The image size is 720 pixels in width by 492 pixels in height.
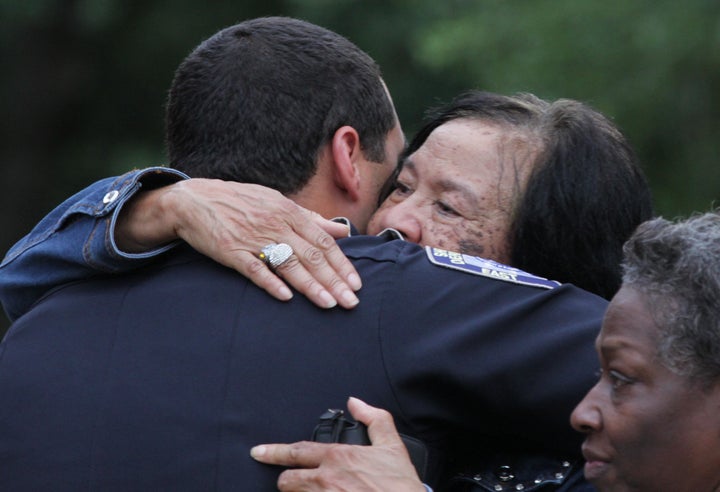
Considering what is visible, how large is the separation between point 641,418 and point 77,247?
1282mm

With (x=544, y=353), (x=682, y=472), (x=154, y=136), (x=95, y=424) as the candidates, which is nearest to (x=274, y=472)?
(x=95, y=424)

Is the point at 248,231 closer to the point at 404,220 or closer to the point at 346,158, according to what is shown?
the point at 346,158

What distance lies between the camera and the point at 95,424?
98.9 inches

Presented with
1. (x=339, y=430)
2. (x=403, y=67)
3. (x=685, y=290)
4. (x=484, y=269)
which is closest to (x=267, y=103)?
(x=484, y=269)

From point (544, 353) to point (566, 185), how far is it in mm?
695

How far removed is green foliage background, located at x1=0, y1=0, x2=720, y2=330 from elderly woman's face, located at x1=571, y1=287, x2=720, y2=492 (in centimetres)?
489

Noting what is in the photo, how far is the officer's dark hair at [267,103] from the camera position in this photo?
289 centimetres

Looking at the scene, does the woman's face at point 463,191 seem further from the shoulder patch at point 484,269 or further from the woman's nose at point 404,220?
the shoulder patch at point 484,269

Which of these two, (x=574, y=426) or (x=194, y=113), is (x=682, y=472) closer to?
(x=574, y=426)

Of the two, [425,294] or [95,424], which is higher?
[425,294]

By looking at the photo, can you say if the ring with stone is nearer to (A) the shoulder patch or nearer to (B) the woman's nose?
(A) the shoulder patch

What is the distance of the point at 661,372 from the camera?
84.3 inches

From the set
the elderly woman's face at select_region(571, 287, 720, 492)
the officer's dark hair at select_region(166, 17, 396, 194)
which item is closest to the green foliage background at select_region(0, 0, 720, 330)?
the officer's dark hair at select_region(166, 17, 396, 194)

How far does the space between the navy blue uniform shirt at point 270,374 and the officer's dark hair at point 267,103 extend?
0.39 metres
